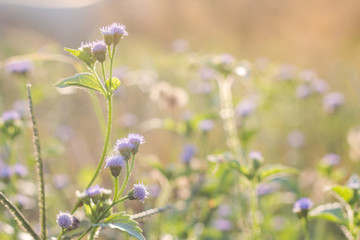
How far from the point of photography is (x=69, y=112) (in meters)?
3.40

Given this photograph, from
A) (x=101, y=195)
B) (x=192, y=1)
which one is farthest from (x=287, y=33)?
(x=101, y=195)

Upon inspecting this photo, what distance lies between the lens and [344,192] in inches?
43.5

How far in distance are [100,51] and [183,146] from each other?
3.84 feet

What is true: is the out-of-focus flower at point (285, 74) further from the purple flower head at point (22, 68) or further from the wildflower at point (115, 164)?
the wildflower at point (115, 164)

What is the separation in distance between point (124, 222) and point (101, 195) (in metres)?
0.07

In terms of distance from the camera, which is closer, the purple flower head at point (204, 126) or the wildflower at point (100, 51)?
the wildflower at point (100, 51)

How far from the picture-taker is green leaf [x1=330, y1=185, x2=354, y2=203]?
→ 109cm

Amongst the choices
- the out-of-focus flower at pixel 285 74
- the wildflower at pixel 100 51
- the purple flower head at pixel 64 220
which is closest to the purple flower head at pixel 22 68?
the wildflower at pixel 100 51

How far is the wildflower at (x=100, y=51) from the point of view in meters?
0.93

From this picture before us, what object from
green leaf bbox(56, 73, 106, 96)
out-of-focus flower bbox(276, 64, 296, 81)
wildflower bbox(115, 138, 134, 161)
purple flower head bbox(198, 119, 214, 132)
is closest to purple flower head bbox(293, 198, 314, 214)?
wildflower bbox(115, 138, 134, 161)

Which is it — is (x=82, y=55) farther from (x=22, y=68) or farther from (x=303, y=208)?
(x=22, y=68)

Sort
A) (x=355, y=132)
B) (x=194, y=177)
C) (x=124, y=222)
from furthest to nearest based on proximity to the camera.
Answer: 1. (x=355, y=132)
2. (x=194, y=177)
3. (x=124, y=222)

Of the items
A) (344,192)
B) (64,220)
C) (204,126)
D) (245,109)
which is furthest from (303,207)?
(245,109)

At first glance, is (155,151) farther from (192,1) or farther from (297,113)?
(192,1)
